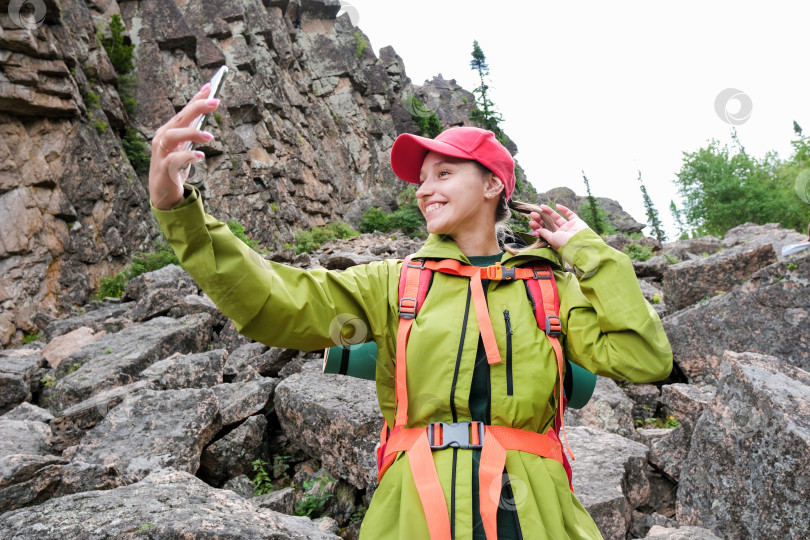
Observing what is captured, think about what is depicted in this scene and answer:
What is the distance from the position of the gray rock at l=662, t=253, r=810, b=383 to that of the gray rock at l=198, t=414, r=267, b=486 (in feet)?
20.0

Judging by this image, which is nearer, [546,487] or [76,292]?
[546,487]

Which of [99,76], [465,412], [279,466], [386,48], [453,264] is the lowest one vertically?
[279,466]

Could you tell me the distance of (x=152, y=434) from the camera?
5828 millimetres

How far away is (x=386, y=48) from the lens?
60625 millimetres

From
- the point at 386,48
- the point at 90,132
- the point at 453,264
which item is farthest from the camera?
the point at 386,48

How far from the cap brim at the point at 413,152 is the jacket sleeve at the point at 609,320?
767 mm

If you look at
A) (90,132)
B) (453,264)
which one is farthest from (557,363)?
(90,132)

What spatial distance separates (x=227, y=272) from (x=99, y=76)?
33.4 meters

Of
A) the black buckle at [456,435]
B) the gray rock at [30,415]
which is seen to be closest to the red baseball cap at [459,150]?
the black buckle at [456,435]

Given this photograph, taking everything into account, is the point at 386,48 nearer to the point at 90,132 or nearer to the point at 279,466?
the point at 90,132

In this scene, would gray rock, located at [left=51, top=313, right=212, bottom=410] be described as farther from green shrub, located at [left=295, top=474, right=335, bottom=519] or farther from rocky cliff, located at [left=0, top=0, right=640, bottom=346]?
rocky cliff, located at [left=0, top=0, right=640, bottom=346]

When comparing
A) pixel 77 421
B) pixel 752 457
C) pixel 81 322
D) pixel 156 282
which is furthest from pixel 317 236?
pixel 752 457

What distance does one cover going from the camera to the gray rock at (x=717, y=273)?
9.54 metres

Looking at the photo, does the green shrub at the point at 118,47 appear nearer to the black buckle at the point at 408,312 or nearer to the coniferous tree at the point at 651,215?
the black buckle at the point at 408,312
